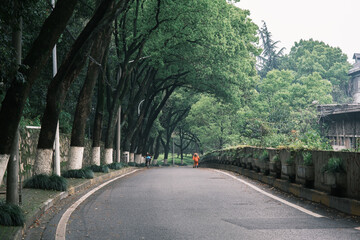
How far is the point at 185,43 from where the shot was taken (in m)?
29.2

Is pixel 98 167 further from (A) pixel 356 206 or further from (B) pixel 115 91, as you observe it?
(A) pixel 356 206

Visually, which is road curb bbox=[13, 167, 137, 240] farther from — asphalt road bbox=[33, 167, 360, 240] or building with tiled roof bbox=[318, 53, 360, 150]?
building with tiled roof bbox=[318, 53, 360, 150]

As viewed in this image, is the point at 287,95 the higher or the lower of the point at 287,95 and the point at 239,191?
the higher

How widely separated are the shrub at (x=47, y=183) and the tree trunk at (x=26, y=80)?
136 inches

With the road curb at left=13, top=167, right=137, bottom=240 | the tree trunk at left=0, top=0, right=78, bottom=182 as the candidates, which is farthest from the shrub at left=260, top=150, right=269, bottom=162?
the tree trunk at left=0, top=0, right=78, bottom=182

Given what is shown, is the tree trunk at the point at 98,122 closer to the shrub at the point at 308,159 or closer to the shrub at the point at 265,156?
the shrub at the point at 265,156

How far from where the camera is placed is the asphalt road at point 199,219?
22.4 feet

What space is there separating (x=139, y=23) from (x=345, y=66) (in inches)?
2384

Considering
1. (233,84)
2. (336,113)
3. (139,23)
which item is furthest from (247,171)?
(336,113)

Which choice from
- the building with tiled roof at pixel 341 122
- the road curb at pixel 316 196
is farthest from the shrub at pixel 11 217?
the building with tiled roof at pixel 341 122

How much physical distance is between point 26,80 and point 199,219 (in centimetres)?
402

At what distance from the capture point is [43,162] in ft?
44.4

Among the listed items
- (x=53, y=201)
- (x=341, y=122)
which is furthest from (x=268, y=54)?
(x=53, y=201)

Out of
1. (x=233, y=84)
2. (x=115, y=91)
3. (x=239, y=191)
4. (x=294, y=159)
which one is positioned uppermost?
(x=233, y=84)
